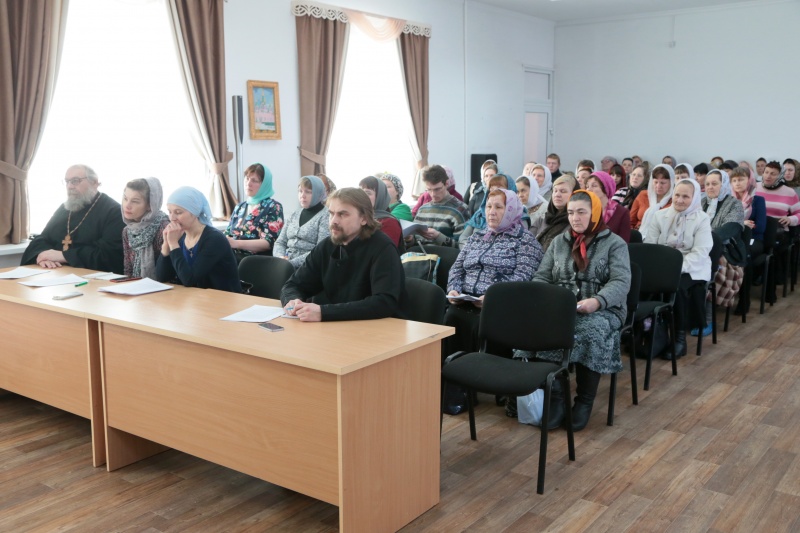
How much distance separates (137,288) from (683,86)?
9.10 meters

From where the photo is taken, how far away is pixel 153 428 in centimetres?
301

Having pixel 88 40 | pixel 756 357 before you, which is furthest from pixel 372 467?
pixel 88 40

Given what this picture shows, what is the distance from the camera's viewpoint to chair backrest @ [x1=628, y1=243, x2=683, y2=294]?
4391 mm

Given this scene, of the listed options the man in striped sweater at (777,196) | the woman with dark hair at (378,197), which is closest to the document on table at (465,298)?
the woman with dark hair at (378,197)

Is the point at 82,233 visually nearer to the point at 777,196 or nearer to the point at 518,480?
the point at 518,480

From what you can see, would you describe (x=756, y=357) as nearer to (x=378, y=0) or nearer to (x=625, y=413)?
(x=625, y=413)

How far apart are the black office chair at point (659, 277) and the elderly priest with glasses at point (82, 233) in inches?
126

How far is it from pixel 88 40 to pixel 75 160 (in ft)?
3.16

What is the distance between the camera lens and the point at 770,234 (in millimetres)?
6250

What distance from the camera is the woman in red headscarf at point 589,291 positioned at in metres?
3.54

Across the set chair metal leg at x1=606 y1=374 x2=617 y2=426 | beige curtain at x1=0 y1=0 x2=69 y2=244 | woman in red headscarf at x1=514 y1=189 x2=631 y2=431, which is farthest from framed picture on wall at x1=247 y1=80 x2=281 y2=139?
chair metal leg at x1=606 y1=374 x2=617 y2=426

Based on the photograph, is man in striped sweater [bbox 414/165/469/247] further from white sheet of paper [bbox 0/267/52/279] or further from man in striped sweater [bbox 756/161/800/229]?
man in striped sweater [bbox 756/161/800/229]

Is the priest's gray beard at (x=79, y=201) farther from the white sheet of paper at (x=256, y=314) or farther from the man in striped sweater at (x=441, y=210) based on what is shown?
the man in striped sweater at (x=441, y=210)

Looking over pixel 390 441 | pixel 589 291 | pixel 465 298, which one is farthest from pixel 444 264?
pixel 390 441
